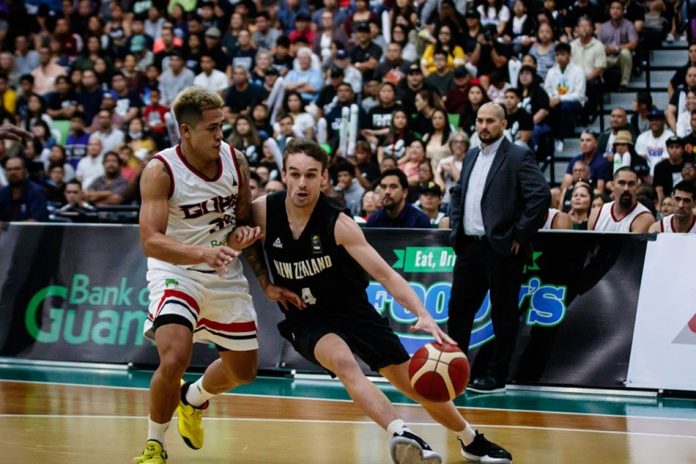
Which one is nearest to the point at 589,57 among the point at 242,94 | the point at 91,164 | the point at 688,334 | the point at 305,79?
the point at 305,79

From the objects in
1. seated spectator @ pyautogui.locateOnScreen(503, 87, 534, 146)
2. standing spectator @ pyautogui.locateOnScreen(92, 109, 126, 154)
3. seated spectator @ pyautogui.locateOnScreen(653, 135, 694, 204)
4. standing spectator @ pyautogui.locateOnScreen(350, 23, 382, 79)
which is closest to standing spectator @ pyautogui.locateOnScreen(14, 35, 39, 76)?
standing spectator @ pyautogui.locateOnScreen(92, 109, 126, 154)

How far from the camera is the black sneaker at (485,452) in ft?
22.6

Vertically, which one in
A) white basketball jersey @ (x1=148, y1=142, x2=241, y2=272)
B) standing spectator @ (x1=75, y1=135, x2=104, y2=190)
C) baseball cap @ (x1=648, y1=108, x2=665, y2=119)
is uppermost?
baseball cap @ (x1=648, y1=108, x2=665, y2=119)

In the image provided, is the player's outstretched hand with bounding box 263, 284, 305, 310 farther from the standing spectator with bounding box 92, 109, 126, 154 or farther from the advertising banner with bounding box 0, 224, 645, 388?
the standing spectator with bounding box 92, 109, 126, 154

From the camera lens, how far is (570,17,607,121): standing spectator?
50.7ft

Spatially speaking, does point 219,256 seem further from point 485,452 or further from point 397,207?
point 397,207

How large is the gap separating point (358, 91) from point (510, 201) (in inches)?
286

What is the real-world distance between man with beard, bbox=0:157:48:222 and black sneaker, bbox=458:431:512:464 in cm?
801

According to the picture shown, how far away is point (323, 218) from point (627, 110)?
9.64 meters

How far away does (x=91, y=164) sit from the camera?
17.2 m

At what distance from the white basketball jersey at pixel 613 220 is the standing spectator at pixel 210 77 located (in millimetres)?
8613

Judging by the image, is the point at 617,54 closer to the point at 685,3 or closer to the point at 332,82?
the point at 685,3

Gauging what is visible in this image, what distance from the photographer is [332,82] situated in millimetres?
16734

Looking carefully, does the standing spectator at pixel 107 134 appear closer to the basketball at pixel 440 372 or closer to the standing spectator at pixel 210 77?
the standing spectator at pixel 210 77
